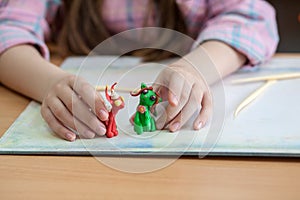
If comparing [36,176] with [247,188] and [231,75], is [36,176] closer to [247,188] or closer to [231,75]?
[247,188]

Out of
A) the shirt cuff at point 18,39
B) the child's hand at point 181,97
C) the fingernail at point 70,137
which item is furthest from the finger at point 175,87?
the shirt cuff at point 18,39

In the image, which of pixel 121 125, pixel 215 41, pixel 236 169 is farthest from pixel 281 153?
pixel 215 41

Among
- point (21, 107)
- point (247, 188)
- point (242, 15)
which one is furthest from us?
point (242, 15)

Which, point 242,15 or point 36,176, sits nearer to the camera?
point 36,176

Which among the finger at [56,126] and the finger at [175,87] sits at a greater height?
the finger at [175,87]

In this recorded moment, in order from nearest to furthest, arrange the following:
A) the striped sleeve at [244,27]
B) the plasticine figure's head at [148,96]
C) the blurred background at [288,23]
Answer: the plasticine figure's head at [148,96]
the striped sleeve at [244,27]
the blurred background at [288,23]

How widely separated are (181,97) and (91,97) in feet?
0.31

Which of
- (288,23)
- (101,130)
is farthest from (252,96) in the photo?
(288,23)

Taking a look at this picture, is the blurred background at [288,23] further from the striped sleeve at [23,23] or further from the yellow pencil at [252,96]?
the striped sleeve at [23,23]

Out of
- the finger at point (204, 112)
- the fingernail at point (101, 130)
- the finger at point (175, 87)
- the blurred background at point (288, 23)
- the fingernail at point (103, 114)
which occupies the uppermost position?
the finger at point (175, 87)

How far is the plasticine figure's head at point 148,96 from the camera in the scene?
1.67ft

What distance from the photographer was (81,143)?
1.74ft

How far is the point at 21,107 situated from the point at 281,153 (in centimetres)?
33

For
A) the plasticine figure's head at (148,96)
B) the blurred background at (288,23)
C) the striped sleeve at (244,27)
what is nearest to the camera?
the plasticine figure's head at (148,96)
